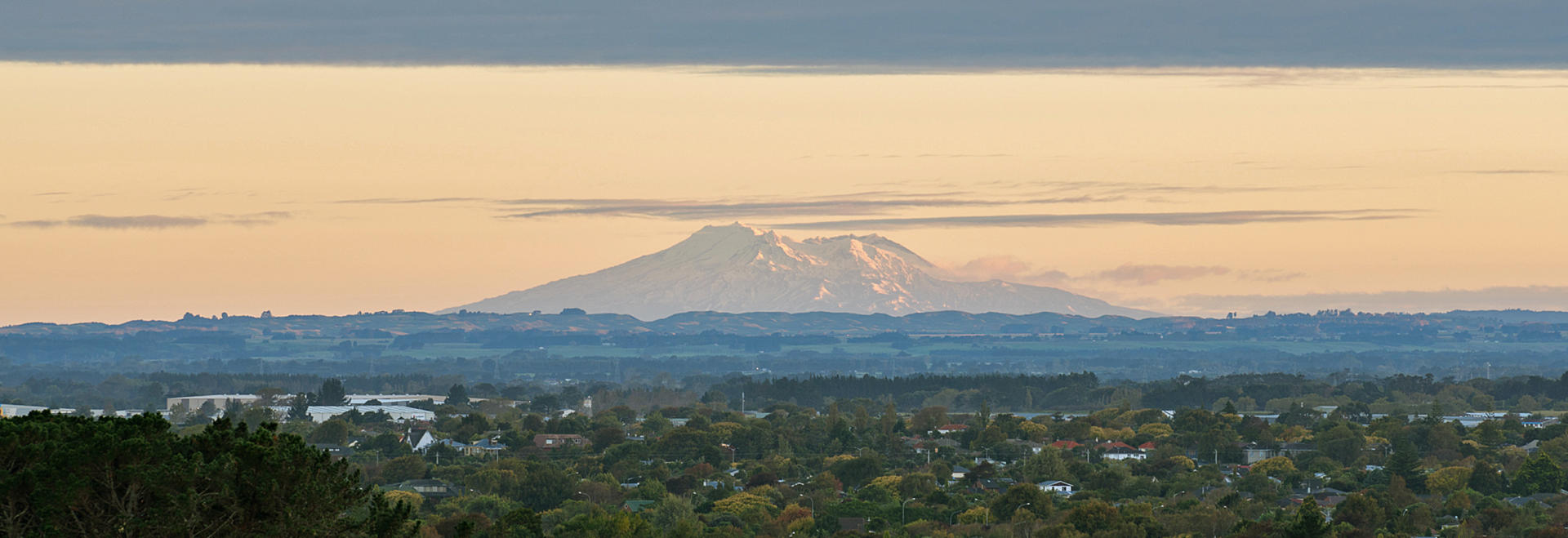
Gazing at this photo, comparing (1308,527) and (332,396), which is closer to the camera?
(1308,527)

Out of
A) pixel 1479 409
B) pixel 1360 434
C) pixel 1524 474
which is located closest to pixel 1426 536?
pixel 1524 474

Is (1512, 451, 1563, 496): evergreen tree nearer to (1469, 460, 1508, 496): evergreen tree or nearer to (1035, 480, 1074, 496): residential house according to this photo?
(1469, 460, 1508, 496): evergreen tree

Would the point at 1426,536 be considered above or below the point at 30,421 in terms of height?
below

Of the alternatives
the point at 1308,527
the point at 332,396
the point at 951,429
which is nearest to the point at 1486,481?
the point at 1308,527

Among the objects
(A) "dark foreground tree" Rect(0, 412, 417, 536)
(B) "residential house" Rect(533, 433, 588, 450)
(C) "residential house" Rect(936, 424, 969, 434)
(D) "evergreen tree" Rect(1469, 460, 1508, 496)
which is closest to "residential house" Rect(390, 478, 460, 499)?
(B) "residential house" Rect(533, 433, 588, 450)

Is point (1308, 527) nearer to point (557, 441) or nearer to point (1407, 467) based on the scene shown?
point (1407, 467)

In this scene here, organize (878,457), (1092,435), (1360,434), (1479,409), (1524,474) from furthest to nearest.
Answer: (1479,409), (1092,435), (1360,434), (878,457), (1524,474)

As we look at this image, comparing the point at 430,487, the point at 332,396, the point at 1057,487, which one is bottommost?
the point at 430,487

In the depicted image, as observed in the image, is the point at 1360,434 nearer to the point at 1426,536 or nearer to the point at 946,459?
the point at 946,459

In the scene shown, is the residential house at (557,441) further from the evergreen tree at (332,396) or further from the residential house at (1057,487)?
the evergreen tree at (332,396)
